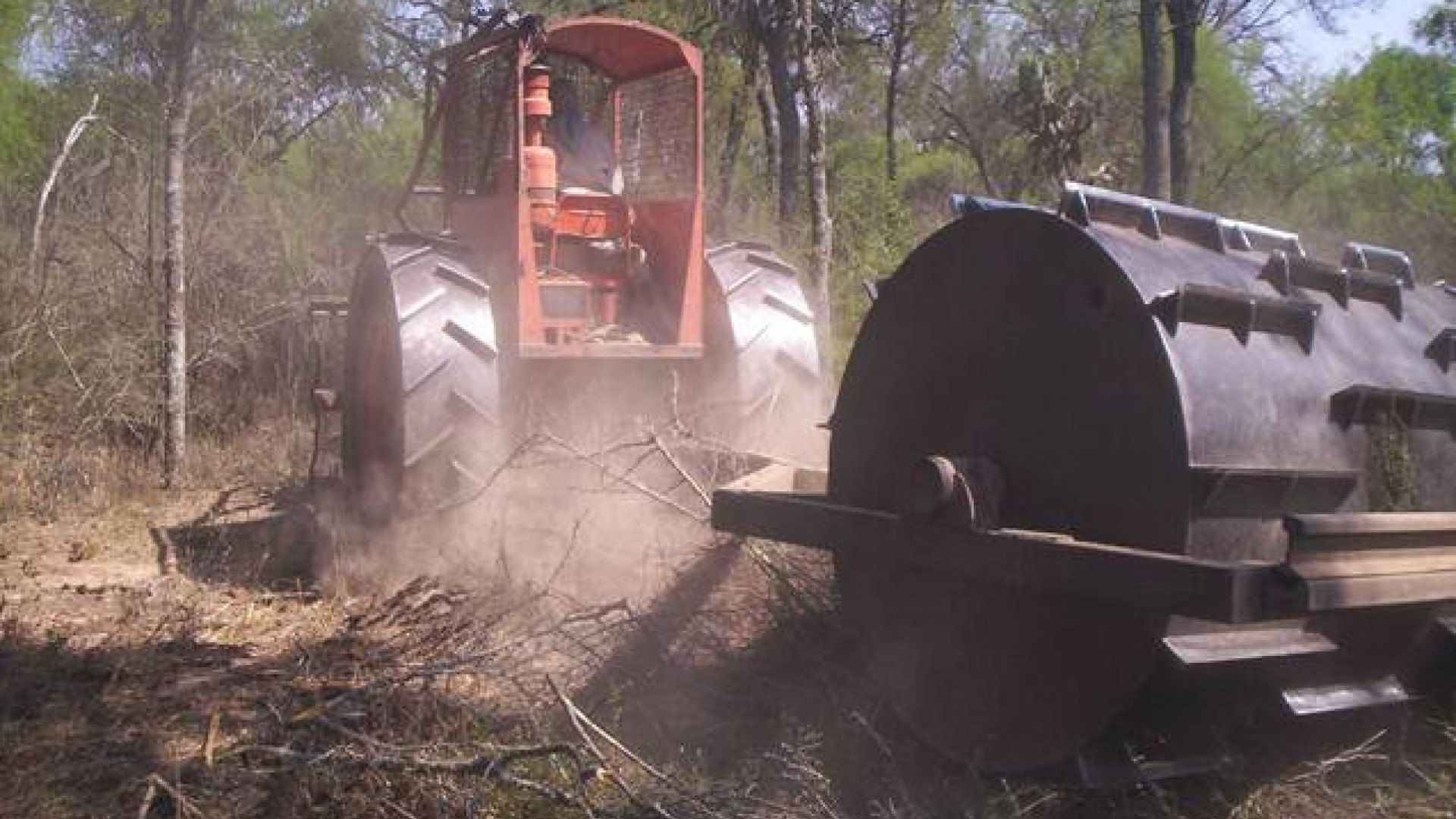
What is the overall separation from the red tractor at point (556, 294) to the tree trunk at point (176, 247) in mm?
1982

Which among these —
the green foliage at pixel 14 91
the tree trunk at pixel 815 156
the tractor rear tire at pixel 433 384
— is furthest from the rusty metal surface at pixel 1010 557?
the green foliage at pixel 14 91

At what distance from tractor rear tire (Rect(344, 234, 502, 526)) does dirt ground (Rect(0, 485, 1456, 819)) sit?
42cm

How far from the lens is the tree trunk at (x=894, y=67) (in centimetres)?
2973

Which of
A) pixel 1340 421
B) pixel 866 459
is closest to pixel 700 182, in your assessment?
pixel 866 459

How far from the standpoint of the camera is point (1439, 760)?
13.2ft

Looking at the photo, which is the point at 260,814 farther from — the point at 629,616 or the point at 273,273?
the point at 273,273

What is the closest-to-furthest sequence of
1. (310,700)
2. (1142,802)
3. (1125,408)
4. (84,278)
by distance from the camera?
(1125,408)
(1142,802)
(310,700)
(84,278)

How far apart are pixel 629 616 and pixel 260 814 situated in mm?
1832

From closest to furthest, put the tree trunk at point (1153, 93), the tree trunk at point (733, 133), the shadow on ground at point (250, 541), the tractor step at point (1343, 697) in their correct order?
the tractor step at point (1343, 697)
the shadow on ground at point (250, 541)
the tree trunk at point (1153, 93)
the tree trunk at point (733, 133)

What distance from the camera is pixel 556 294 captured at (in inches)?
299

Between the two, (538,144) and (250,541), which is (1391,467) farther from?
(250,541)

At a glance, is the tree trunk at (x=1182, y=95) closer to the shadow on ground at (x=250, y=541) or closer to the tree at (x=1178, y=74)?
the tree at (x=1178, y=74)

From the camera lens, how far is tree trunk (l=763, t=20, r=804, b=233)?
19719 mm

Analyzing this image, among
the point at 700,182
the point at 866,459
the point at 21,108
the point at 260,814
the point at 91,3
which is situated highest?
the point at 91,3
